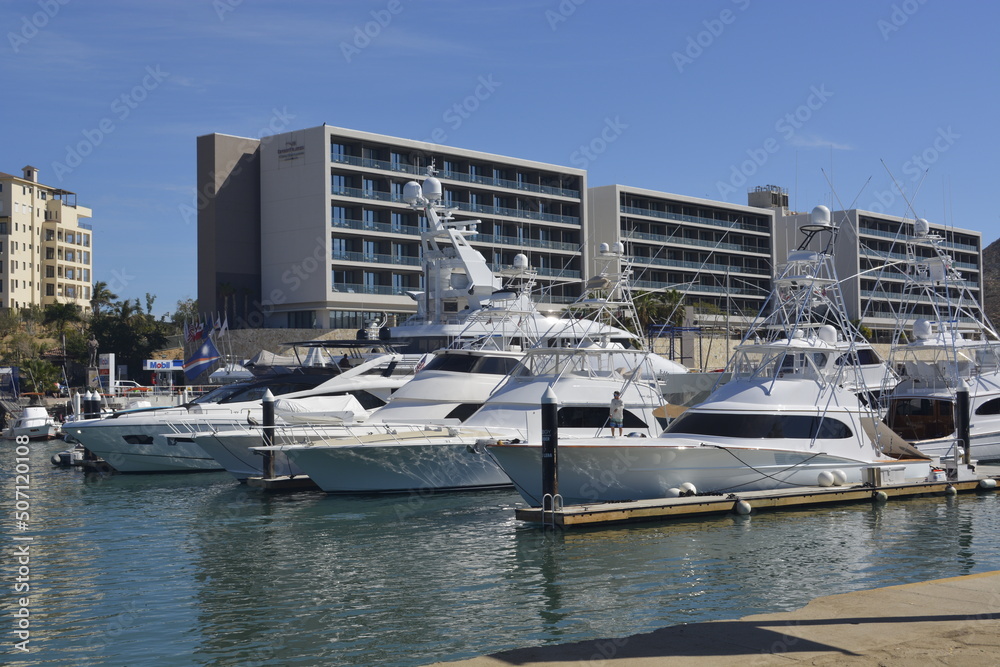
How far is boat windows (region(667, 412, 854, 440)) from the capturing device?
2344 cm

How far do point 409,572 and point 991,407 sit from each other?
23.7 metres

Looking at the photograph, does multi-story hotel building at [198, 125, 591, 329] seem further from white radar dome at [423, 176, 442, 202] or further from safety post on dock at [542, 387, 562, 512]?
safety post on dock at [542, 387, 562, 512]

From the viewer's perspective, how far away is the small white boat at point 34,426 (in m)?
55.9

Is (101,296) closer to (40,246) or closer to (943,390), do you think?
(40,246)

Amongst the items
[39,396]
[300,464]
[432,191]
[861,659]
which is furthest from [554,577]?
[39,396]

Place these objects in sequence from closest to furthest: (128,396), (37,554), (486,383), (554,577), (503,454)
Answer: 1. (554,577)
2. (37,554)
3. (503,454)
4. (486,383)
5. (128,396)

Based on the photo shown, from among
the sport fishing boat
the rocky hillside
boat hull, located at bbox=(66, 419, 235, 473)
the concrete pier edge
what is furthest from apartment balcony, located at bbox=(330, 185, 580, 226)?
the rocky hillside

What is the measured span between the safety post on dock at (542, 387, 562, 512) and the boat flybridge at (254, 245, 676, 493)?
4547 mm

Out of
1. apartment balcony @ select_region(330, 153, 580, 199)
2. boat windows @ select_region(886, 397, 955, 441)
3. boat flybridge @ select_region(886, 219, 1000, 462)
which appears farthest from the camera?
apartment balcony @ select_region(330, 153, 580, 199)

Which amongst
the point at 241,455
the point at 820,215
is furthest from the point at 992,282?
the point at 241,455

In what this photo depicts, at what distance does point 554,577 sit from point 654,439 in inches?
282

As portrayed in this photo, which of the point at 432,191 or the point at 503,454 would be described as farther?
the point at 432,191

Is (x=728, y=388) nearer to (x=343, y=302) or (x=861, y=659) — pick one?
(x=861, y=659)

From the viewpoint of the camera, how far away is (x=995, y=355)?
3494cm
